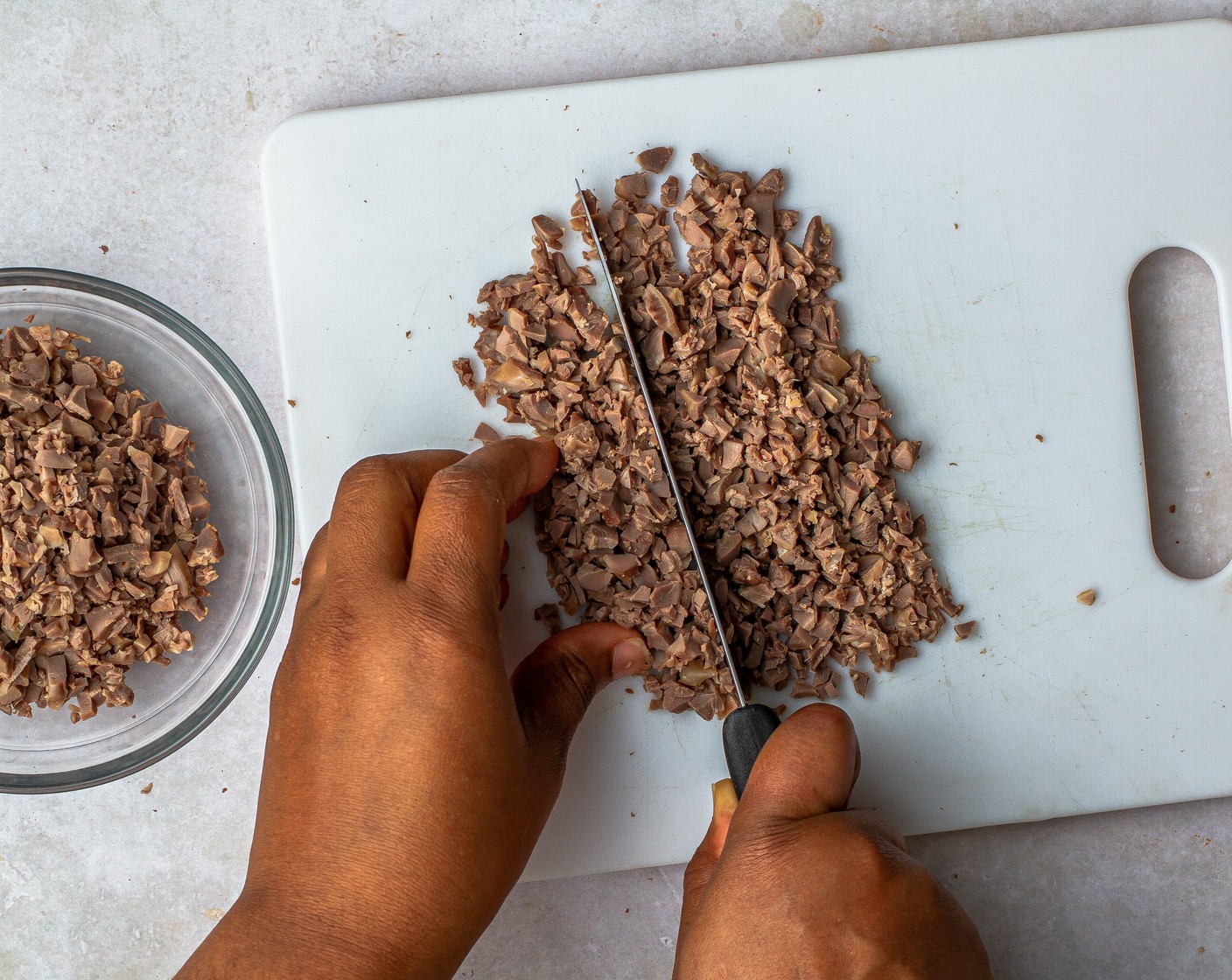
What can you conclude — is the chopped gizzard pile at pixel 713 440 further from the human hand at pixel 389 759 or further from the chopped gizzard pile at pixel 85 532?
the chopped gizzard pile at pixel 85 532

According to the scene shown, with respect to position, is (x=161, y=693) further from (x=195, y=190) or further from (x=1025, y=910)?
(x=1025, y=910)

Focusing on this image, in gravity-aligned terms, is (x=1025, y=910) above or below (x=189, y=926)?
below

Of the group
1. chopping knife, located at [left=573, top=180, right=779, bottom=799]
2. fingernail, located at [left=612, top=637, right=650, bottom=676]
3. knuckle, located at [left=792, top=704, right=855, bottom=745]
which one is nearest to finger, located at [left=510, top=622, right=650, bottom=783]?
fingernail, located at [left=612, top=637, right=650, bottom=676]

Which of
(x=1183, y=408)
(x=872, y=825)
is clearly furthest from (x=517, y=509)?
(x=1183, y=408)

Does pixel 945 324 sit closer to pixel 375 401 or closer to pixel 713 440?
pixel 713 440

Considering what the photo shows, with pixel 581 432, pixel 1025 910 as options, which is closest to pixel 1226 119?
pixel 581 432

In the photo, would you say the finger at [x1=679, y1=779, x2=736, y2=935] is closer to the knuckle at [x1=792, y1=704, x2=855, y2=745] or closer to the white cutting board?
the white cutting board

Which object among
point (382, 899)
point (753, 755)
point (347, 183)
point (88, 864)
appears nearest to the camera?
point (382, 899)

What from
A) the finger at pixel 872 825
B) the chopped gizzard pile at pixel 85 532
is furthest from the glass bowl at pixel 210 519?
the finger at pixel 872 825
